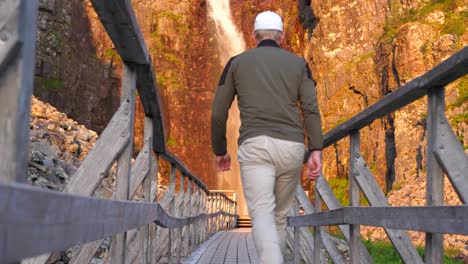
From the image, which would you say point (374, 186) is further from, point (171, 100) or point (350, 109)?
point (171, 100)

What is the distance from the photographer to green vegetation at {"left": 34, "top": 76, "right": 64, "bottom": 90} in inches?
1517

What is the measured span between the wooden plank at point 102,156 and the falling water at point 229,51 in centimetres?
4593

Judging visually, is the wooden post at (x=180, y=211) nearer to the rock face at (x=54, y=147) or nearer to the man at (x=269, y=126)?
the rock face at (x=54, y=147)

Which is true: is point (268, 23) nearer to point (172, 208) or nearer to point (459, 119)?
point (172, 208)

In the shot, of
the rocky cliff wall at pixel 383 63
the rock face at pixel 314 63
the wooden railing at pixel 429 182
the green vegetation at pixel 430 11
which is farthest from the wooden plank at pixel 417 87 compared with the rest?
the green vegetation at pixel 430 11

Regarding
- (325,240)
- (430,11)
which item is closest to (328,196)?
(325,240)

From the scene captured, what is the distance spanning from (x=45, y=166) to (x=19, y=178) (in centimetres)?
1156

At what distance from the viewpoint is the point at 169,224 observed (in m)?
5.99

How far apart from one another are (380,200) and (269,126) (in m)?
0.88

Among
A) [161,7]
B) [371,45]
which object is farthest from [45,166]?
[161,7]

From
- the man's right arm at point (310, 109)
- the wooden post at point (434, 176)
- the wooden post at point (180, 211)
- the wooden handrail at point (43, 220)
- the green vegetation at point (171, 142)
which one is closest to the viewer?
the wooden handrail at point (43, 220)

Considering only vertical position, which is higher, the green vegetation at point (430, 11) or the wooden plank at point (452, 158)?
the green vegetation at point (430, 11)

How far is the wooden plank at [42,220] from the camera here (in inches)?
42.9

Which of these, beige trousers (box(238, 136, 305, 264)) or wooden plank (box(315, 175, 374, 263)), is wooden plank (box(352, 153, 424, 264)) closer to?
beige trousers (box(238, 136, 305, 264))
